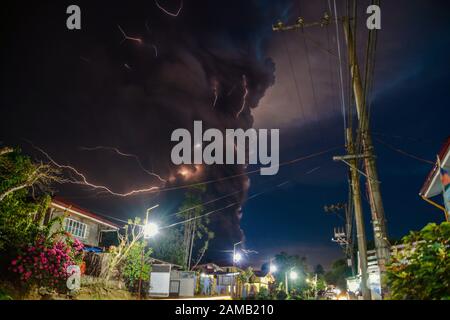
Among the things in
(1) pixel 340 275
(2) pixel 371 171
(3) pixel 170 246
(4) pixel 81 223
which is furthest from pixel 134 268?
(1) pixel 340 275

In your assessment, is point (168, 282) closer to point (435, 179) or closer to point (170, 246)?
point (435, 179)

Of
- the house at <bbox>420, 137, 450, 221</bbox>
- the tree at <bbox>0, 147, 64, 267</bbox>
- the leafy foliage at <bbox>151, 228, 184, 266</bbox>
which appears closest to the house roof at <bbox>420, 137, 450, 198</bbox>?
the house at <bbox>420, 137, 450, 221</bbox>

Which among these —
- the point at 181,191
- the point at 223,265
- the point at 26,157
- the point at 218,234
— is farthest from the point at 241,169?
the point at 26,157

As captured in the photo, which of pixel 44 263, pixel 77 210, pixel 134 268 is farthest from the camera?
pixel 77 210

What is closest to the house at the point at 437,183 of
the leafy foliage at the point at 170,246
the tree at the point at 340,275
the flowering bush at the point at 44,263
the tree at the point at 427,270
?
the tree at the point at 427,270

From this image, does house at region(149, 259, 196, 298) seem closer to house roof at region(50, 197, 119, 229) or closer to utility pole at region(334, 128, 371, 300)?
house roof at region(50, 197, 119, 229)

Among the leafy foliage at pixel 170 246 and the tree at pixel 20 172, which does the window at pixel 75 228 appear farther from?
the leafy foliage at pixel 170 246

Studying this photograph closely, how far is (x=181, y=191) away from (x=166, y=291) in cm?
4715

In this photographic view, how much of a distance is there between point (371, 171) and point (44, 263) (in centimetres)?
1256

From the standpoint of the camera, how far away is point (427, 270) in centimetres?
441

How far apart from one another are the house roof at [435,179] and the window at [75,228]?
73.0 feet

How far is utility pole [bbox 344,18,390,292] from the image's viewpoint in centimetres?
812

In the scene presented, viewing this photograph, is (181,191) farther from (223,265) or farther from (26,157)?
(26,157)
